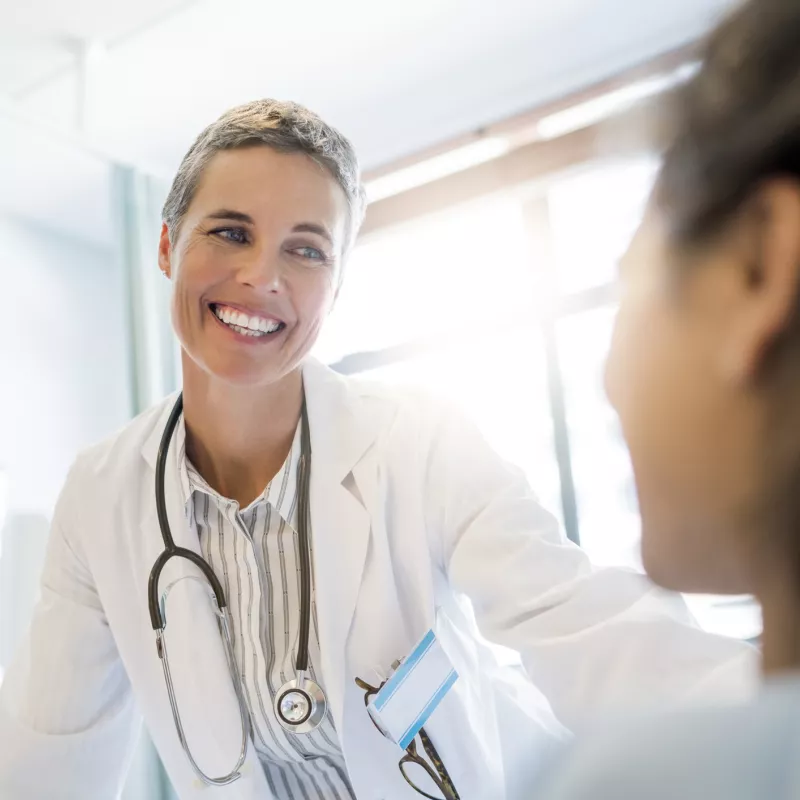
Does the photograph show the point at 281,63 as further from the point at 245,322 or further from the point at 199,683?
the point at 199,683

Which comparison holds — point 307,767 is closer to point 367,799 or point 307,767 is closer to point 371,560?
point 367,799

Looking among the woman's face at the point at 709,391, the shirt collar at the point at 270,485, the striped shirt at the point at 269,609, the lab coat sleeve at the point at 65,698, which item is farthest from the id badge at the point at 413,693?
the woman's face at the point at 709,391

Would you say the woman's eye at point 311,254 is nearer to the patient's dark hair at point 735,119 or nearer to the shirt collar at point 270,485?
the shirt collar at point 270,485

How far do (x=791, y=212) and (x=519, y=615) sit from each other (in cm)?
80

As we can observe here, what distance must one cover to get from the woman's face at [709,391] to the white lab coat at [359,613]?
0.61m

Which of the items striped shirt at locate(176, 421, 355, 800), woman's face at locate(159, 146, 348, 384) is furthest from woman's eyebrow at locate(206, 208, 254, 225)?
striped shirt at locate(176, 421, 355, 800)

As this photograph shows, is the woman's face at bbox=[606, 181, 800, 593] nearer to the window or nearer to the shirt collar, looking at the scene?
the shirt collar

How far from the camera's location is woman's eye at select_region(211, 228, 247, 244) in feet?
4.18

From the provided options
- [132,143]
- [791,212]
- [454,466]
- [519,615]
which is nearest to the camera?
[791,212]

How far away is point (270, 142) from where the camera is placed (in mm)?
1248

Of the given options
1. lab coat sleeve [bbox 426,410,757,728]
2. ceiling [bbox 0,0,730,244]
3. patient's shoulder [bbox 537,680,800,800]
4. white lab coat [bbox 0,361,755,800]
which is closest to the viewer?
patient's shoulder [bbox 537,680,800,800]

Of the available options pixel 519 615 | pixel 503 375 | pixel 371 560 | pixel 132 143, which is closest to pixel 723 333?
pixel 519 615

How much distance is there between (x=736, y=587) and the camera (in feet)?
1.16

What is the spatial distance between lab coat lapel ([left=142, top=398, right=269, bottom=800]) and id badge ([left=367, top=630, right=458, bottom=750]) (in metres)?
0.22
